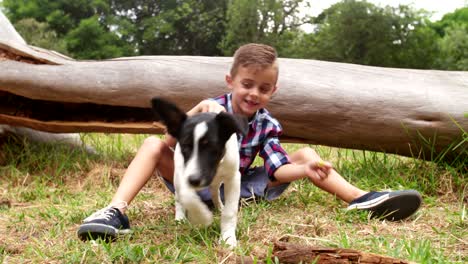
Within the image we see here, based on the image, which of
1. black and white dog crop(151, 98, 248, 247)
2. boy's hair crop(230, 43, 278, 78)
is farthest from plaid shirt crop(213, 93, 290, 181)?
black and white dog crop(151, 98, 248, 247)

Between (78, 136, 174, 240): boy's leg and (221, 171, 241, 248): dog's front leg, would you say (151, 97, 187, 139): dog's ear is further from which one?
(78, 136, 174, 240): boy's leg

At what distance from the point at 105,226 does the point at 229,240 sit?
608mm

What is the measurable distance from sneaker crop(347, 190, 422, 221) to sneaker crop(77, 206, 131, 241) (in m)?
1.35

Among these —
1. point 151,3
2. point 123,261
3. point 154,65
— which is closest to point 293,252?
point 123,261

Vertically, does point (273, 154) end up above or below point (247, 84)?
below

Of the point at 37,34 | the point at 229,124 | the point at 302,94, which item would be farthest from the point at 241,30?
the point at 229,124

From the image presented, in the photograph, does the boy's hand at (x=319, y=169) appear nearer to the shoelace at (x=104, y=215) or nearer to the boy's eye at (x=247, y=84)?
the boy's eye at (x=247, y=84)

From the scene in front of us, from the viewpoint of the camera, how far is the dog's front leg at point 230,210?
7.71 feet

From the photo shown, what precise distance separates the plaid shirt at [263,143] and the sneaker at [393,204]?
1.80ft

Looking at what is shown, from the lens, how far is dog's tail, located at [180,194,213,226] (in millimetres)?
2223

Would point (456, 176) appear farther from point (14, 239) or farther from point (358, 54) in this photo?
point (358, 54)

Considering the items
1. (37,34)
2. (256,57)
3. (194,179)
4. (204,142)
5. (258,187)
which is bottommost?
(37,34)

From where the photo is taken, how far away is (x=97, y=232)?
2408 millimetres

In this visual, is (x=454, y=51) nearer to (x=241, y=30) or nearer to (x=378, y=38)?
(x=378, y=38)
